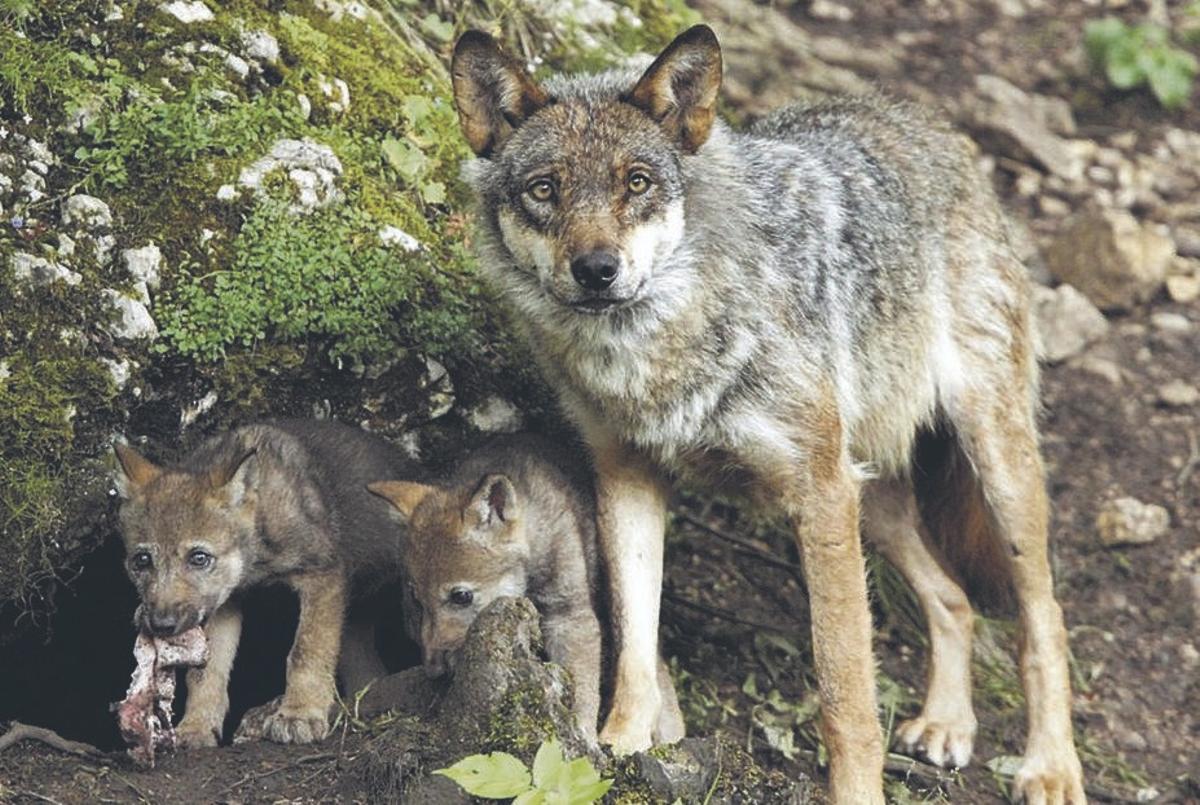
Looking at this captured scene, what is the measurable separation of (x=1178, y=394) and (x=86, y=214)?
587 cm

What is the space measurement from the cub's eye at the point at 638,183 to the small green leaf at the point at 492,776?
195cm

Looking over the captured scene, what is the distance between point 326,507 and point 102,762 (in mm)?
1235

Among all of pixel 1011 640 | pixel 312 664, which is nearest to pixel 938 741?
pixel 1011 640

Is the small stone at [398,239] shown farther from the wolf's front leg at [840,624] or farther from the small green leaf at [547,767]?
the small green leaf at [547,767]

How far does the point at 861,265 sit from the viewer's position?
6.48 metres

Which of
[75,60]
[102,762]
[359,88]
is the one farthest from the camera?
[359,88]

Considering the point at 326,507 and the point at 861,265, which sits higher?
the point at 861,265

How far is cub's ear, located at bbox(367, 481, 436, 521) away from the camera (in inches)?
230

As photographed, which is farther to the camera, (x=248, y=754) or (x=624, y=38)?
(x=624, y=38)

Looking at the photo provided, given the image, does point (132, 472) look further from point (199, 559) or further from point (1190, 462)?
point (1190, 462)

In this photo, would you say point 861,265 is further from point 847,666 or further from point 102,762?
point 102,762

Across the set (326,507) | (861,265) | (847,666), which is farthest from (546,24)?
(847,666)

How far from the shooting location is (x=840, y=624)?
19.1ft

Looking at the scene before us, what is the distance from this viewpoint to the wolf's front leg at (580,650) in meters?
5.91
